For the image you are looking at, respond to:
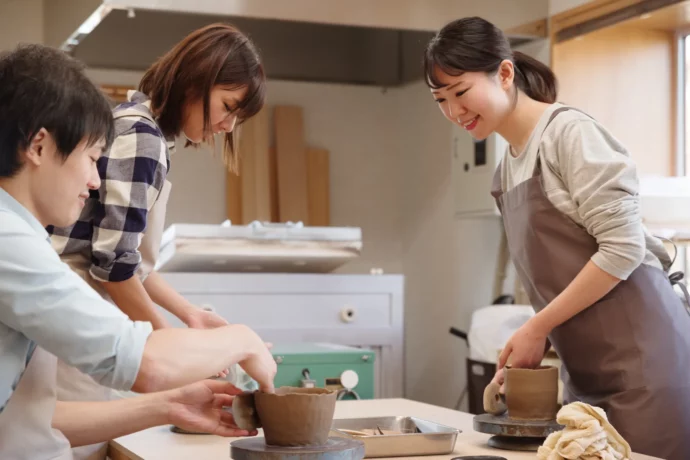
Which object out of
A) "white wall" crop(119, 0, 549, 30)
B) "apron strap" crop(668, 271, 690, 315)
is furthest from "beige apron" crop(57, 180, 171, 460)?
"white wall" crop(119, 0, 549, 30)

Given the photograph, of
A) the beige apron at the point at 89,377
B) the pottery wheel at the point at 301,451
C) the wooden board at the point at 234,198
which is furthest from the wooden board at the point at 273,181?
the pottery wheel at the point at 301,451

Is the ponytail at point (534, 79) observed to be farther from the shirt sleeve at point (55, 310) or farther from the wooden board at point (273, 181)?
the wooden board at point (273, 181)

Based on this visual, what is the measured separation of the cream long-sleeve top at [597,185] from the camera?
1.62 m

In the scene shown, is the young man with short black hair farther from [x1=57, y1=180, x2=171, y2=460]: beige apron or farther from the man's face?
[x1=57, y1=180, x2=171, y2=460]: beige apron

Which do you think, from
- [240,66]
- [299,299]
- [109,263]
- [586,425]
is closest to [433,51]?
[240,66]

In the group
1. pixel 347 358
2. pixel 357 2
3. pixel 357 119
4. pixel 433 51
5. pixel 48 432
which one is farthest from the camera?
pixel 357 119

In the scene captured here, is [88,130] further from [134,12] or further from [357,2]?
[357,2]

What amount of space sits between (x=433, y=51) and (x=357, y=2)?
1355 mm

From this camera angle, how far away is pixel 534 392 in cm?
150

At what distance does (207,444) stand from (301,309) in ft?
5.81

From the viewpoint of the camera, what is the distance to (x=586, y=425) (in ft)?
4.07

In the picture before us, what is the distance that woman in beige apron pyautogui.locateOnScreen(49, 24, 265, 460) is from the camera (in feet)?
5.57

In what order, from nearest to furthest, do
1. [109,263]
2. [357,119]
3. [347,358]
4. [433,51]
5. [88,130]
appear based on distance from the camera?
[88,130] → [109,263] → [433,51] → [347,358] → [357,119]

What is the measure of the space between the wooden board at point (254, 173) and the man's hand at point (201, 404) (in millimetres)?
2718
